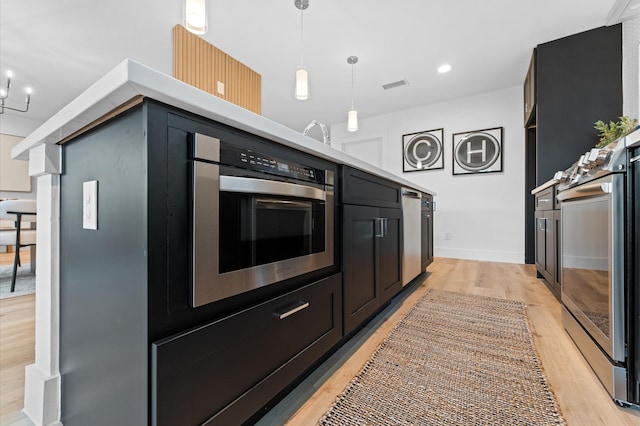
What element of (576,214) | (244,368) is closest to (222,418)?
(244,368)

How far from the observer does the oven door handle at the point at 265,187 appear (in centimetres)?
68

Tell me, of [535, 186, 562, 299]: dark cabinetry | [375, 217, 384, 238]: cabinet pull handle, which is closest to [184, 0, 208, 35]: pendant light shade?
[375, 217, 384, 238]: cabinet pull handle

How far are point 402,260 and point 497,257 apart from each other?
266 cm

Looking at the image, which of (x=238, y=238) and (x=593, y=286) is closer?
(x=238, y=238)

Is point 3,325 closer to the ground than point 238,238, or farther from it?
closer to the ground

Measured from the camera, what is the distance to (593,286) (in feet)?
3.89

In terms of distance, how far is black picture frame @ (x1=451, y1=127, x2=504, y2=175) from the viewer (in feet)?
12.8

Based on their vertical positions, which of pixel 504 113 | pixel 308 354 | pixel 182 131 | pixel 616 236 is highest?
pixel 504 113

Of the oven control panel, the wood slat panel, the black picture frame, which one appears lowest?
the oven control panel

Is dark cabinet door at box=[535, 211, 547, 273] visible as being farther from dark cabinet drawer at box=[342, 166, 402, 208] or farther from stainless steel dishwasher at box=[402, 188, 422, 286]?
dark cabinet drawer at box=[342, 166, 402, 208]

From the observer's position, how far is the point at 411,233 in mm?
2262

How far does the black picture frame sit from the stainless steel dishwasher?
82.3 inches

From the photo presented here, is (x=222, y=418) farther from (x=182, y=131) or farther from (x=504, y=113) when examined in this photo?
(x=504, y=113)

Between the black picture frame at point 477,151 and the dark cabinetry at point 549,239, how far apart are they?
129cm
